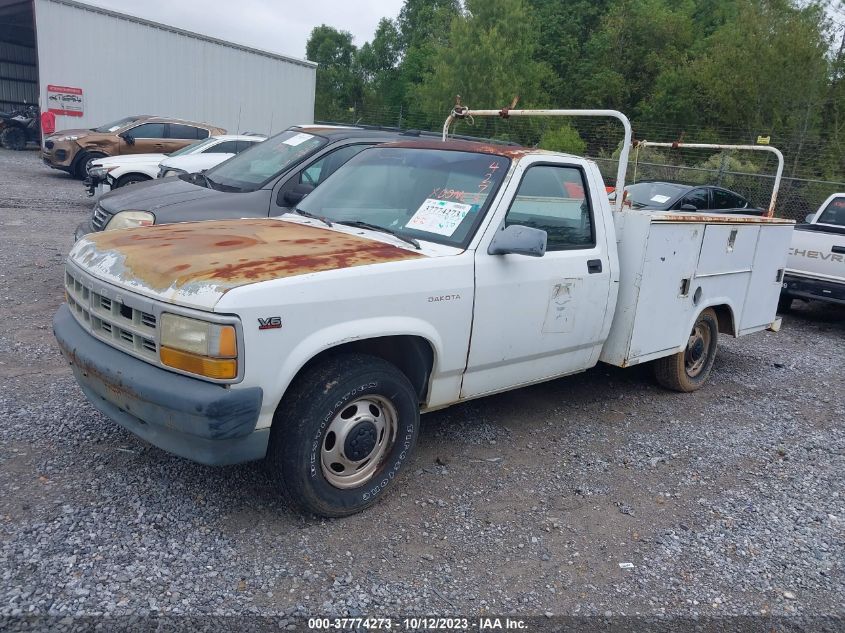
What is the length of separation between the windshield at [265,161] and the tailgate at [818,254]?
19.0ft

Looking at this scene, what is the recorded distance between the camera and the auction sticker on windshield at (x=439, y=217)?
396 centimetres

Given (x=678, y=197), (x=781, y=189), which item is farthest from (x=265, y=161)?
(x=781, y=189)

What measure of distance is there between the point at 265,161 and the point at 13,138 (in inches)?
827

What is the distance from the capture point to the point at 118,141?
16.2 m

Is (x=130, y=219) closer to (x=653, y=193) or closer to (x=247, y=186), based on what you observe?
(x=247, y=186)

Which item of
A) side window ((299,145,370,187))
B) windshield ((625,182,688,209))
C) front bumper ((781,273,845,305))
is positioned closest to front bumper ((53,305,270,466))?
side window ((299,145,370,187))

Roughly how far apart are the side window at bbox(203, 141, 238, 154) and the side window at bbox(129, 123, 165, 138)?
484 cm

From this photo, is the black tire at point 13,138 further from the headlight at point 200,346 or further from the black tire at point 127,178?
the headlight at point 200,346

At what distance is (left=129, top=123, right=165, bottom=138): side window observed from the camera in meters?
16.3

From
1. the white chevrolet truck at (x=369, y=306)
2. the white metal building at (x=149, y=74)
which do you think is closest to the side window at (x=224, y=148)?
the white chevrolet truck at (x=369, y=306)

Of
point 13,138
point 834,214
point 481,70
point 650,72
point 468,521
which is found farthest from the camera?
point 650,72

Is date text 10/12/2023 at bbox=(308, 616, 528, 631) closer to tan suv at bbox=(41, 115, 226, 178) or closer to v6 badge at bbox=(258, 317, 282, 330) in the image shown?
v6 badge at bbox=(258, 317, 282, 330)

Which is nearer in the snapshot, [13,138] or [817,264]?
[817,264]

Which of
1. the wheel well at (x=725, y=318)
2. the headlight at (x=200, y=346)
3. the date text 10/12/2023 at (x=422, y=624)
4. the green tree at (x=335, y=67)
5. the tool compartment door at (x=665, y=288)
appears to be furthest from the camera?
the green tree at (x=335, y=67)
